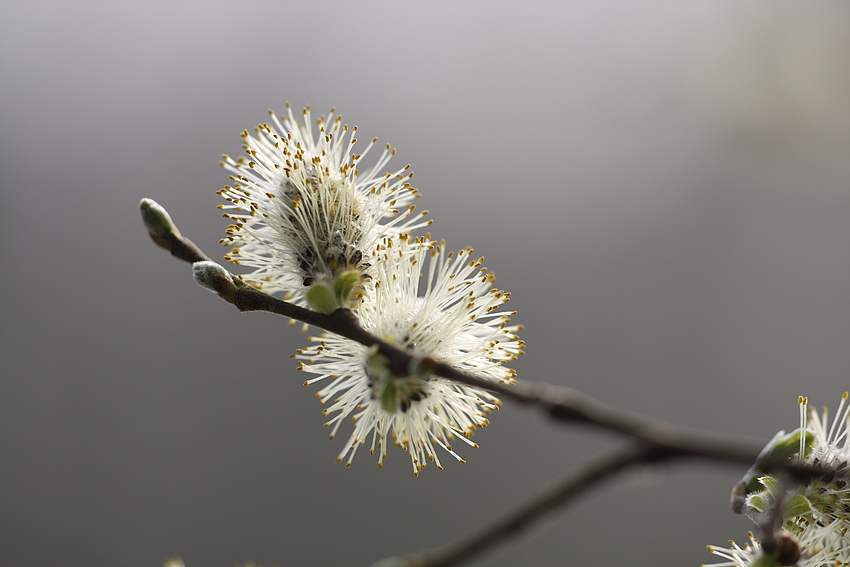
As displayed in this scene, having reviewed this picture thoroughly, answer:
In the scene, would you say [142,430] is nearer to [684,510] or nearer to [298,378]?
[298,378]

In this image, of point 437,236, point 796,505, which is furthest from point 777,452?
point 437,236

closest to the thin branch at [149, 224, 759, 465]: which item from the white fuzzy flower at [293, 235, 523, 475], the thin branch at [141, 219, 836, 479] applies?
the thin branch at [141, 219, 836, 479]

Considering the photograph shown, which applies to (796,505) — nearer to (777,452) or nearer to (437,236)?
(777,452)

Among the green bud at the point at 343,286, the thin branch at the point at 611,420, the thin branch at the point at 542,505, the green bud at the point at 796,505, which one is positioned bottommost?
the thin branch at the point at 542,505

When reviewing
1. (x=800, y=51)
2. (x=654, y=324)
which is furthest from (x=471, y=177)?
(x=800, y=51)

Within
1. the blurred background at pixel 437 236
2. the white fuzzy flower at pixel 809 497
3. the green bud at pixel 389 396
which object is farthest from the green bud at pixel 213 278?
the blurred background at pixel 437 236

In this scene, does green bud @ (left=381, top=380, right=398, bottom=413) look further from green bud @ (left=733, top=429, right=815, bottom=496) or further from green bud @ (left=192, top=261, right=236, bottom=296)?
green bud @ (left=733, top=429, right=815, bottom=496)

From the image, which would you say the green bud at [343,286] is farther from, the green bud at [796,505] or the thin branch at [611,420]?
the green bud at [796,505]
